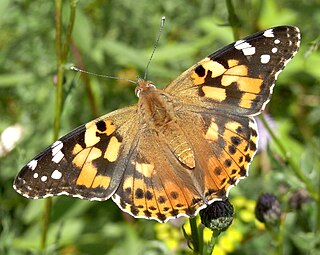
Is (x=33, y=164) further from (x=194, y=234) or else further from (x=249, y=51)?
(x=249, y=51)

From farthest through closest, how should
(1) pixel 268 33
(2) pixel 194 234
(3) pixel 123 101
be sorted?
(3) pixel 123 101 < (1) pixel 268 33 < (2) pixel 194 234

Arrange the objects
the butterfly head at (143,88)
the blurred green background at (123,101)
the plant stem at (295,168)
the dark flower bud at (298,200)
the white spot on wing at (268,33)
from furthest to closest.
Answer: the blurred green background at (123,101) → the dark flower bud at (298,200) → the plant stem at (295,168) → the butterfly head at (143,88) → the white spot on wing at (268,33)

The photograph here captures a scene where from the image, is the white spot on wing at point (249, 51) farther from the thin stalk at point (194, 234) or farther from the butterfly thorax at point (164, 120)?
the thin stalk at point (194, 234)

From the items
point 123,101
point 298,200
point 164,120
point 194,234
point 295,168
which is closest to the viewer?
point 194,234

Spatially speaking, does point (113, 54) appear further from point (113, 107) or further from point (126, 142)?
point (126, 142)

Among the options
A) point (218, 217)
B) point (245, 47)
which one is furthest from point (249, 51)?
point (218, 217)

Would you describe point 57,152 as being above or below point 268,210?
above

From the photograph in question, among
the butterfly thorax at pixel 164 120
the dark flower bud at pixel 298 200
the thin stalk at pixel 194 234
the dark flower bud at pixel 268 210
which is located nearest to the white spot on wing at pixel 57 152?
the butterfly thorax at pixel 164 120
